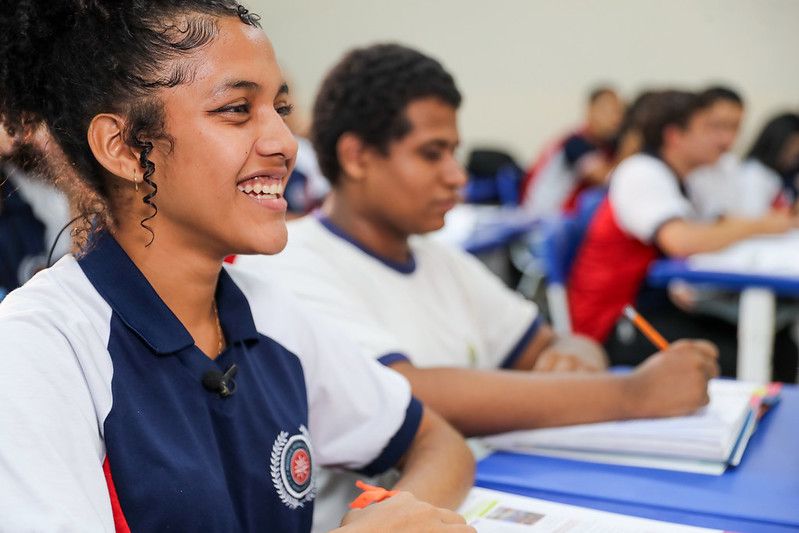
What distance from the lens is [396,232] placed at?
1583 mm

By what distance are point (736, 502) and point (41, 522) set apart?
30.0 inches

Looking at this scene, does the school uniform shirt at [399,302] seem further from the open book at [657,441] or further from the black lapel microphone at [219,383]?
the black lapel microphone at [219,383]

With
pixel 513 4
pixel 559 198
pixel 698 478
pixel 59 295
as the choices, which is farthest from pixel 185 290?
pixel 513 4

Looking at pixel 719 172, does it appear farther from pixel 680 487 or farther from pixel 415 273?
pixel 680 487

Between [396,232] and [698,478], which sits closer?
[698,478]

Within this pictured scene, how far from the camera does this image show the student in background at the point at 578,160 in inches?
240

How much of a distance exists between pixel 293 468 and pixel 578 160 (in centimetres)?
558

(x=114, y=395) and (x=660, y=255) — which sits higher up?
(x=114, y=395)

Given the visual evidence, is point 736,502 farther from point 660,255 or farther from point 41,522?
point 660,255

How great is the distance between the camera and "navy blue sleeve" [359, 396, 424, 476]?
1.10 m

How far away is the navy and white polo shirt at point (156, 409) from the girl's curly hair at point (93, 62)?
0.13 m

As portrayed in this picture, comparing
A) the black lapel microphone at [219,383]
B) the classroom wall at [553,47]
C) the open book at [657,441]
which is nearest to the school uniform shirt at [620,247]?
the open book at [657,441]

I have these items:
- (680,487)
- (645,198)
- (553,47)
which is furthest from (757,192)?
(680,487)

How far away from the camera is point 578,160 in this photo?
6.24 meters
